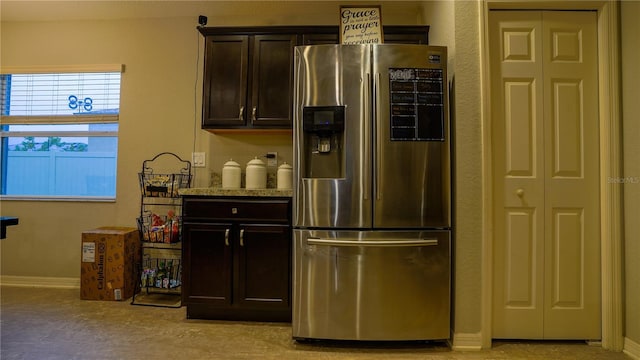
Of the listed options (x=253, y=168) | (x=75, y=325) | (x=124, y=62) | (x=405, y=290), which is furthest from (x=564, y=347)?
(x=124, y=62)

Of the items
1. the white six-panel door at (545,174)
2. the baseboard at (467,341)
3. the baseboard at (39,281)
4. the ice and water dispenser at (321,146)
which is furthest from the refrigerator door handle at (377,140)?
the baseboard at (39,281)

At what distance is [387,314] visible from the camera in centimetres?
178

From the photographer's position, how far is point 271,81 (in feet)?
7.92

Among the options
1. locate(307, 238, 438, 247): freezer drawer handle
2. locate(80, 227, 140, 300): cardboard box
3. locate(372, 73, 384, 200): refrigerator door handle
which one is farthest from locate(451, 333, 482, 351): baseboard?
locate(80, 227, 140, 300): cardboard box

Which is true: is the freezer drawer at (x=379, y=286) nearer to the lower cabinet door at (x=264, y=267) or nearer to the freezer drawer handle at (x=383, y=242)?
the freezer drawer handle at (x=383, y=242)

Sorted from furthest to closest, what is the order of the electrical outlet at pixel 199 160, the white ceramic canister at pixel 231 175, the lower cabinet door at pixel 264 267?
the electrical outlet at pixel 199 160, the white ceramic canister at pixel 231 175, the lower cabinet door at pixel 264 267

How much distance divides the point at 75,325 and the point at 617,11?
160 inches

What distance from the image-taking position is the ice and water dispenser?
1.84m

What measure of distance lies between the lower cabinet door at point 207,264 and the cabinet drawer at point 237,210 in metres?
0.07

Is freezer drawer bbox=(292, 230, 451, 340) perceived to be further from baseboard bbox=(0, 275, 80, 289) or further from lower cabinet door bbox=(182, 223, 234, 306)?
baseboard bbox=(0, 275, 80, 289)

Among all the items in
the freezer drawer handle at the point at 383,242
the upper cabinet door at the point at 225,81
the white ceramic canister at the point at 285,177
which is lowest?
the freezer drawer handle at the point at 383,242

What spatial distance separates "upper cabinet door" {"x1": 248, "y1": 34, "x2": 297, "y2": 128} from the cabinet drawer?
0.67 meters

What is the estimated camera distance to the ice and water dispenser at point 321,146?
6.03 feet

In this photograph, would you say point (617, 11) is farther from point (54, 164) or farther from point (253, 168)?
point (54, 164)
